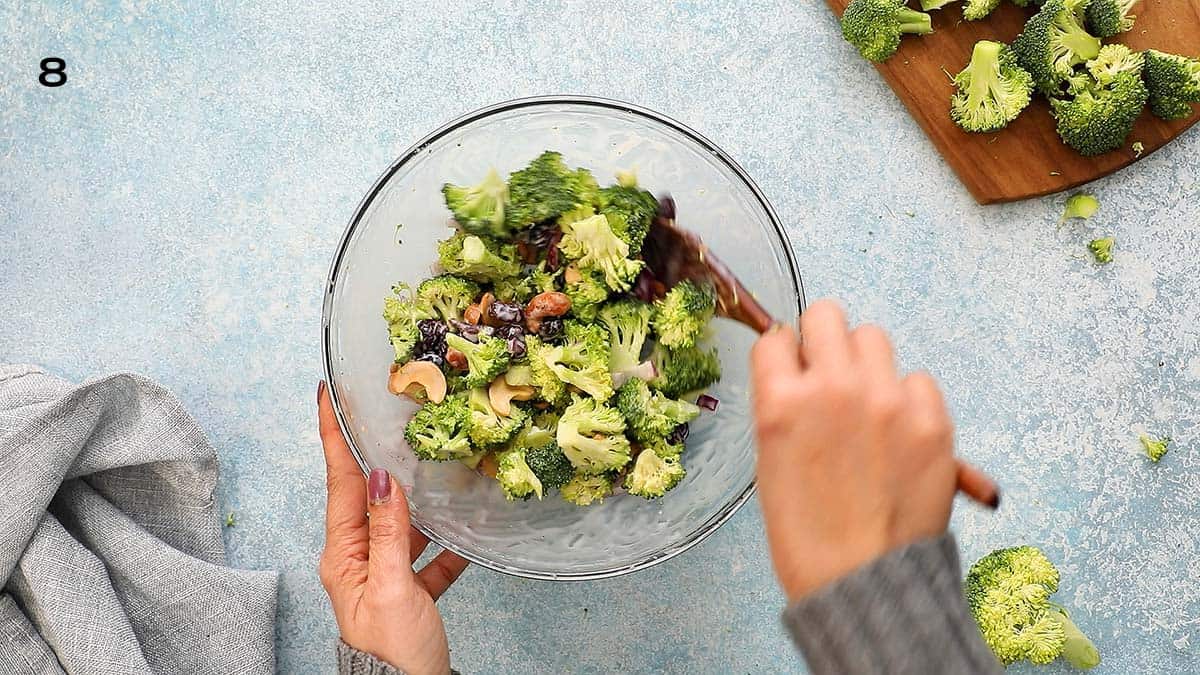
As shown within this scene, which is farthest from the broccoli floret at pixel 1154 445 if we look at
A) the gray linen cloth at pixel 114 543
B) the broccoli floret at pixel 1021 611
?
the gray linen cloth at pixel 114 543

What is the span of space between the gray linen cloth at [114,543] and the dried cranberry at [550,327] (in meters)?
0.84

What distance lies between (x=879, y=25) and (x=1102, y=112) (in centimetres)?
46

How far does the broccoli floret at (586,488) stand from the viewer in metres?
1.77

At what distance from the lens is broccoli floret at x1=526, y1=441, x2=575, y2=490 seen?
1.71m

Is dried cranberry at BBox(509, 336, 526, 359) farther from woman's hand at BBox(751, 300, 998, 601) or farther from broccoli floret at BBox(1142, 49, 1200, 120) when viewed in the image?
broccoli floret at BBox(1142, 49, 1200, 120)

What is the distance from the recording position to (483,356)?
169 centimetres

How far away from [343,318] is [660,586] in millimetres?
862

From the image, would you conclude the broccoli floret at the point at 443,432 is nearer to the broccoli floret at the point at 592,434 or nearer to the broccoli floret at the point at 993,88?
the broccoli floret at the point at 592,434

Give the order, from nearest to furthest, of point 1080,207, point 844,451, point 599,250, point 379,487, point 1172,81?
1. point 844,451
2. point 599,250
3. point 379,487
4. point 1172,81
5. point 1080,207

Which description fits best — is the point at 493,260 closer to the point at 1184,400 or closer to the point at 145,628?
the point at 145,628

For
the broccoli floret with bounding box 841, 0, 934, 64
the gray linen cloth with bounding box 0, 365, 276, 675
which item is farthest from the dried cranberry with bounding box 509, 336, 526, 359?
the broccoli floret with bounding box 841, 0, 934, 64

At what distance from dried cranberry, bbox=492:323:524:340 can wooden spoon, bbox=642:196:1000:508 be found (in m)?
0.26

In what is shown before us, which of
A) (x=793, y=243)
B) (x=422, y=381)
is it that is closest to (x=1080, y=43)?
(x=793, y=243)

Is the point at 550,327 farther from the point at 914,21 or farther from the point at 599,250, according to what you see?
the point at 914,21
